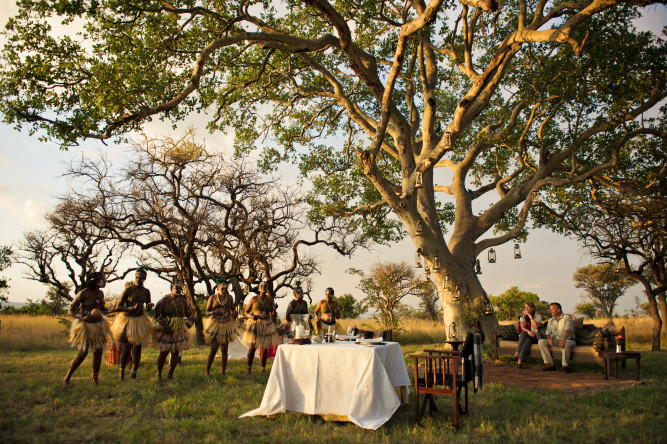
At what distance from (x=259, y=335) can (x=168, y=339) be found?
1.67 metres

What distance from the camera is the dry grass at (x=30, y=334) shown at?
1429 centimetres

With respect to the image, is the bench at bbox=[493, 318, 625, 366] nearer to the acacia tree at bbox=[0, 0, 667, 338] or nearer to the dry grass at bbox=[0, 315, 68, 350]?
the acacia tree at bbox=[0, 0, 667, 338]

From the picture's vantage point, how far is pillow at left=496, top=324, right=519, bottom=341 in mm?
11820

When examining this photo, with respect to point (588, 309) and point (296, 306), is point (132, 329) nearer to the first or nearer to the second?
point (296, 306)

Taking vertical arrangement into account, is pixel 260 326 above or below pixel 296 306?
below

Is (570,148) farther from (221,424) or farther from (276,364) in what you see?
(221,424)

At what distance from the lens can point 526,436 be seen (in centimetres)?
499

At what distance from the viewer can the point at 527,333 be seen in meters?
10.7

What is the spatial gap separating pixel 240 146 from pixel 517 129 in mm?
9541

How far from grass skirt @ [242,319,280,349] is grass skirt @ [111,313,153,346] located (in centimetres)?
175

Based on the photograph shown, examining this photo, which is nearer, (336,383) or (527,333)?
(336,383)

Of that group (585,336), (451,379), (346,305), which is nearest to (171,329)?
(451,379)

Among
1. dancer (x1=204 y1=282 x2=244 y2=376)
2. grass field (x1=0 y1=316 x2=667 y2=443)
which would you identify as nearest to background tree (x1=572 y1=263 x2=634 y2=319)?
grass field (x1=0 y1=316 x2=667 y2=443)

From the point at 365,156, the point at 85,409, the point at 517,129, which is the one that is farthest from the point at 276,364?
the point at 517,129
